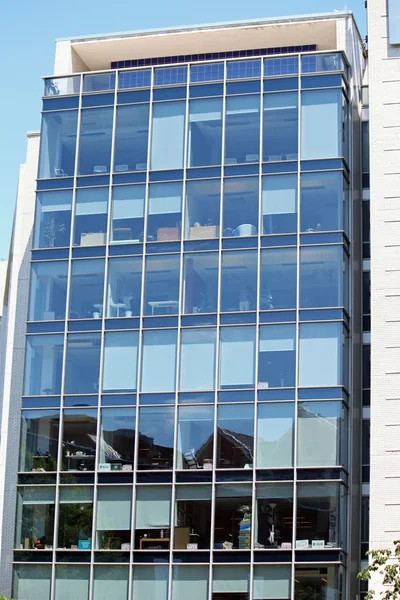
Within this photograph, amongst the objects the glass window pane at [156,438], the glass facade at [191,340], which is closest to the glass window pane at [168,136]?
the glass facade at [191,340]

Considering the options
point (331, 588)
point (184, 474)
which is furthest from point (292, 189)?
point (331, 588)

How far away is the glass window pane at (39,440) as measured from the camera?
168ft

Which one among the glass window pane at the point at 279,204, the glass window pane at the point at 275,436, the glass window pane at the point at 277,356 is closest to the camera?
the glass window pane at the point at 275,436

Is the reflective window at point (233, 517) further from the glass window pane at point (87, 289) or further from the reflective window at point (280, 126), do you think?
the reflective window at point (280, 126)

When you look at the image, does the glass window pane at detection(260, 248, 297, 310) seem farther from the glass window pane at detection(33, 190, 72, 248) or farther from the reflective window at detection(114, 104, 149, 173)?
the glass window pane at detection(33, 190, 72, 248)

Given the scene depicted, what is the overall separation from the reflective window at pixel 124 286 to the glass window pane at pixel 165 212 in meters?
1.40

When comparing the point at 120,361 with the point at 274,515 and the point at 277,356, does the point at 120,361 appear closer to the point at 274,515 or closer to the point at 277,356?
the point at 277,356

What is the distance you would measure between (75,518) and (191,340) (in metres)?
8.39

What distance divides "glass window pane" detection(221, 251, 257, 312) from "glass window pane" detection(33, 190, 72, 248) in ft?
23.6

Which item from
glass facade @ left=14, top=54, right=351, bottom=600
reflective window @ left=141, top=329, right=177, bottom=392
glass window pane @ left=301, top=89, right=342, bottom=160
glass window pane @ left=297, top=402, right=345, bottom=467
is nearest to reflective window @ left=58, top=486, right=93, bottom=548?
glass facade @ left=14, top=54, right=351, bottom=600

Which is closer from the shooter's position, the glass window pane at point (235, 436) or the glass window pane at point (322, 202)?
the glass window pane at point (235, 436)

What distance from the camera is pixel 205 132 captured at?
53.5 metres

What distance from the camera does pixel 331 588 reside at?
4716cm

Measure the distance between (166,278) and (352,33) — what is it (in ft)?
46.9
